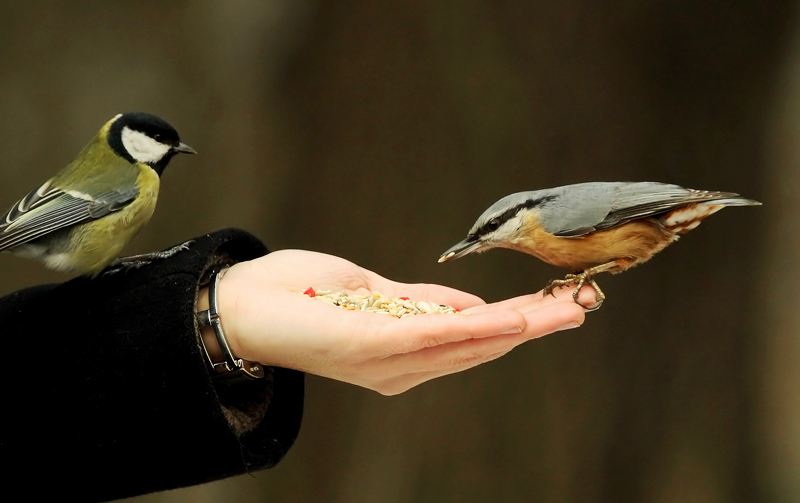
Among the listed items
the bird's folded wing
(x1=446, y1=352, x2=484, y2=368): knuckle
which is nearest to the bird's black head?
(x1=446, y1=352, x2=484, y2=368): knuckle

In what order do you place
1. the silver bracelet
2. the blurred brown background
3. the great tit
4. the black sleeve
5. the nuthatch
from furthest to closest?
the blurred brown background < the nuthatch < the great tit < the silver bracelet < the black sleeve

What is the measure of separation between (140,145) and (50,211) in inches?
10.2

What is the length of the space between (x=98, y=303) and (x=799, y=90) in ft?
5.88

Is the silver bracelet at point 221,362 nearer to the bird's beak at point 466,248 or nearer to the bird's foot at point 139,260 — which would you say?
the bird's foot at point 139,260

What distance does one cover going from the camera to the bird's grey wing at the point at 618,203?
1362 millimetres

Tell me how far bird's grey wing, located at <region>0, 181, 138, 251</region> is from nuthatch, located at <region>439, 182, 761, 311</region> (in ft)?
2.06

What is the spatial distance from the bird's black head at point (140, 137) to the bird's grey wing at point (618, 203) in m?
0.78

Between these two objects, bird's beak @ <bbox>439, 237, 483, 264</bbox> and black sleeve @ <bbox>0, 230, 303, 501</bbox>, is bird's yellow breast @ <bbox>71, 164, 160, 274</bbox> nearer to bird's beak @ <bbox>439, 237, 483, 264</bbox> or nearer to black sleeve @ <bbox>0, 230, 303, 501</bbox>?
black sleeve @ <bbox>0, 230, 303, 501</bbox>

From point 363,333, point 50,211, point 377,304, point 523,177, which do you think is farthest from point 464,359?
point 523,177

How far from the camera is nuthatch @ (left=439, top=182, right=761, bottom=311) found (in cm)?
138

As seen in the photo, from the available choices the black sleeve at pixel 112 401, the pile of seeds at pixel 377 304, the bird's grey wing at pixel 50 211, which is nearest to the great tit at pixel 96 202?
the bird's grey wing at pixel 50 211

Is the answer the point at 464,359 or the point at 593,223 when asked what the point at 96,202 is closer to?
the point at 464,359

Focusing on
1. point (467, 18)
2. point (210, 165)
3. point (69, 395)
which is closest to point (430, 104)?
point (467, 18)

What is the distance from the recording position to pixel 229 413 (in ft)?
3.76
